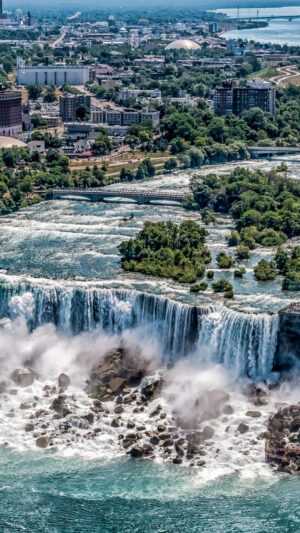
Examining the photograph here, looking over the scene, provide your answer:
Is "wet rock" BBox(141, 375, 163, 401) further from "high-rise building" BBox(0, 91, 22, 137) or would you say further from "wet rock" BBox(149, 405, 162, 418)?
"high-rise building" BBox(0, 91, 22, 137)

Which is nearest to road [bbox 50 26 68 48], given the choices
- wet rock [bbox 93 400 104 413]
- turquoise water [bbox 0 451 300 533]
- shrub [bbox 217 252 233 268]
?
shrub [bbox 217 252 233 268]

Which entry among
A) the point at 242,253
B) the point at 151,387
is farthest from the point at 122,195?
the point at 151,387

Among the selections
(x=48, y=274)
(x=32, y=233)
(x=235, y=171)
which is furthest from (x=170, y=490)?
(x=235, y=171)

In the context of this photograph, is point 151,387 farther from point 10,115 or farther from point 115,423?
point 10,115

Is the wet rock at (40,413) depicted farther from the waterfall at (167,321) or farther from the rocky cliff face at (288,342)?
the rocky cliff face at (288,342)

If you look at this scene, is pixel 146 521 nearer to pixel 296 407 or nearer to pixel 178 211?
pixel 296 407

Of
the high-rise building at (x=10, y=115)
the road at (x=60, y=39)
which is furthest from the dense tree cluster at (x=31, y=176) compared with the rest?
the road at (x=60, y=39)
